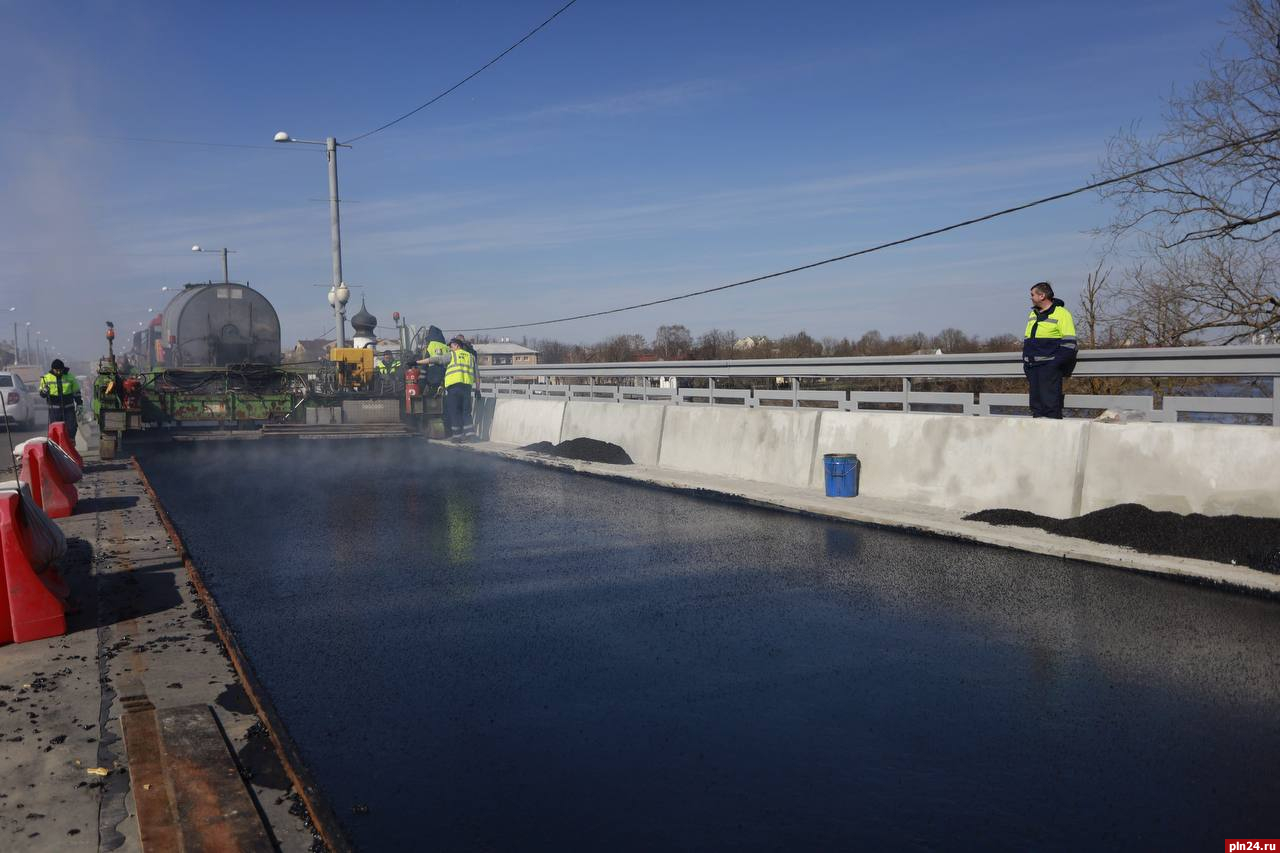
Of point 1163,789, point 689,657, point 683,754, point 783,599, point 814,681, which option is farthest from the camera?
point 783,599

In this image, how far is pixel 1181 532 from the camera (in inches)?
316

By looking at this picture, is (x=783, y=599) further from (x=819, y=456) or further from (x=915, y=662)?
(x=819, y=456)

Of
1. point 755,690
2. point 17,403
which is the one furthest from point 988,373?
point 17,403

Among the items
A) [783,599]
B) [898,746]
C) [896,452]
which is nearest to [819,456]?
[896,452]

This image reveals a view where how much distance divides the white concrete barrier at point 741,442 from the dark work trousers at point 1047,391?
9.05 ft

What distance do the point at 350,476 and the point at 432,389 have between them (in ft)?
24.1

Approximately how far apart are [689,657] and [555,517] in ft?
17.5

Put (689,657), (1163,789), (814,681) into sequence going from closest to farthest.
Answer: (1163,789), (814,681), (689,657)

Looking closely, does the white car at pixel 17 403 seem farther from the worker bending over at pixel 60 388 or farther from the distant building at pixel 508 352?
the distant building at pixel 508 352

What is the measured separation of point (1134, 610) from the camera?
6.64 metres

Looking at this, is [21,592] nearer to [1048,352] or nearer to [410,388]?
[1048,352]

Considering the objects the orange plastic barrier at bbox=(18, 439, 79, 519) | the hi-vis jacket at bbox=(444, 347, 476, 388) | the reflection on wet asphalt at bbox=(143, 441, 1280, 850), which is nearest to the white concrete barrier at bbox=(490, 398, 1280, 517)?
the reflection on wet asphalt at bbox=(143, 441, 1280, 850)

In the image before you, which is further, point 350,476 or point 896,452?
point 350,476

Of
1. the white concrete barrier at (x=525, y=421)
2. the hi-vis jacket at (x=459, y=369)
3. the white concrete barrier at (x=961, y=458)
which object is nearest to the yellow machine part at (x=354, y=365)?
the hi-vis jacket at (x=459, y=369)
